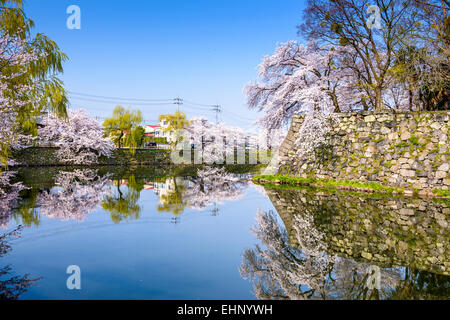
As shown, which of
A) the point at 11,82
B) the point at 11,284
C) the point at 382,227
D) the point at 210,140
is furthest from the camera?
the point at 210,140

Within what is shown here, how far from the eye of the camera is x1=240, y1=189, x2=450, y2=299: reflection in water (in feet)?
12.8

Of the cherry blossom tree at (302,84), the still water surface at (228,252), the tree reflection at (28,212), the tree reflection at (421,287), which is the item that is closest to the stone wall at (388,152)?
the cherry blossom tree at (302,84)

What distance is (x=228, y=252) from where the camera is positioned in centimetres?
550

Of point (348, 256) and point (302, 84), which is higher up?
point (302, 84)

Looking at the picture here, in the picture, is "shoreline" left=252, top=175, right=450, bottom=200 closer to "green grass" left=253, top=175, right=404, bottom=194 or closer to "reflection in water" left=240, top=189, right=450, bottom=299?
"green grass" left=253, top=175, right=404, bottom=194

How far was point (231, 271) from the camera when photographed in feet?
14.9

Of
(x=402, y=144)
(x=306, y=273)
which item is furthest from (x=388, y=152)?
(x=306, y=273)

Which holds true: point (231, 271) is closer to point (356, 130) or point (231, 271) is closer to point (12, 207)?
point (12, 207)

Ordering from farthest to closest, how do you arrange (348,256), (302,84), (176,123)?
(176,123) → (302,84) → (348,256)

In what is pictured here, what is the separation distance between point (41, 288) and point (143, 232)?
3.14 m

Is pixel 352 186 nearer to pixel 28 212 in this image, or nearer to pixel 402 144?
pixel 402 144

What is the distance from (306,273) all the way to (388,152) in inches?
510

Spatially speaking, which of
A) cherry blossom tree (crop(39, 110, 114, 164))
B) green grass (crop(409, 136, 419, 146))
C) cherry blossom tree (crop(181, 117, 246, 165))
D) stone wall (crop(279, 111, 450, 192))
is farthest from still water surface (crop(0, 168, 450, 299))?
cherry blossom tree (crop(39, 110, 114, 164))
